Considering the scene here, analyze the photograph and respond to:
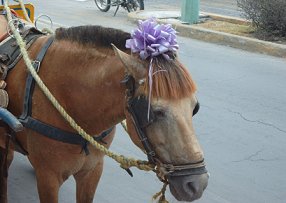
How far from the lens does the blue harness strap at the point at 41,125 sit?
283cm

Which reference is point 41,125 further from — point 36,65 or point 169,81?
point 169,81

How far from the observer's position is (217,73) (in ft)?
25.5

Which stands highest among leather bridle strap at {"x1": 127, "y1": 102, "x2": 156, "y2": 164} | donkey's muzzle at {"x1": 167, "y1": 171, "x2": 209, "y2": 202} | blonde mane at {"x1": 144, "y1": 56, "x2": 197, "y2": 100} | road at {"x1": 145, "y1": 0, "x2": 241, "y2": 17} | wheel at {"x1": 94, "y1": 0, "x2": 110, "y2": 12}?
blonde mane at {"x1": 144, "y1": 56, "x2": 197, "y2": 100}

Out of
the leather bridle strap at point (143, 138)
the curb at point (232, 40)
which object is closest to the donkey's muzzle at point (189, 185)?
the leather bridle strap at point (143, 138)

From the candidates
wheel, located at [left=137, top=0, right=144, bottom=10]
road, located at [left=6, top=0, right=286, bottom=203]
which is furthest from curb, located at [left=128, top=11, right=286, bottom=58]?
wheel, located at [left=137, top=0, right=144, bottom=10]

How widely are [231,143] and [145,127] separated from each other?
3060mm

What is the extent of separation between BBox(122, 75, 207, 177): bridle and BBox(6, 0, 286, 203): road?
441 mm

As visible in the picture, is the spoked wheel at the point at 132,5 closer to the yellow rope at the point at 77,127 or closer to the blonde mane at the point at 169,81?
the yellow rope at the point at 77,127

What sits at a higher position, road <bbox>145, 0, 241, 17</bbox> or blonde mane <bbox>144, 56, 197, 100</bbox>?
blonde mane <bbox>144, 56, 197, 100</bbox>

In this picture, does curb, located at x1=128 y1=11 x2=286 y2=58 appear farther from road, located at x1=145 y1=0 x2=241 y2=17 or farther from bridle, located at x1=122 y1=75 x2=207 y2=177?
bridle, located at x1=122 y1=75 x2=207 y2=177

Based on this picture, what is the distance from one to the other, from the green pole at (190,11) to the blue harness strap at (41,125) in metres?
8.63

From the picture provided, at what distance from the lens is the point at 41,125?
112 inches

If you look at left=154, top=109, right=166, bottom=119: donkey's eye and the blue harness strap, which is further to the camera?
the blue harness strap

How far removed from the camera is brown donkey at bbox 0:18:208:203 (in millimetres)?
2287
